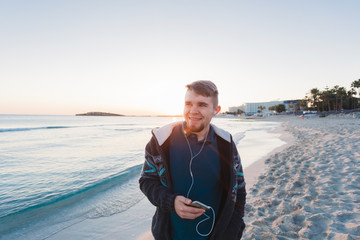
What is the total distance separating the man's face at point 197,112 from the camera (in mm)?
1898

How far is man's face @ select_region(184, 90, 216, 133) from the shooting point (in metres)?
1.90

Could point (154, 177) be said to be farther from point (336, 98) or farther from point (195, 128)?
point (336, 98)

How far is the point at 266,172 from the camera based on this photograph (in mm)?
6445

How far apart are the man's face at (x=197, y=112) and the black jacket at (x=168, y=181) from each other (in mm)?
171

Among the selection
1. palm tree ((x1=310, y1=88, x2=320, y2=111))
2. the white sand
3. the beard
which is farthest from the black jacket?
palm tree ((x1=310, y1=88, x2=320, y2=111))

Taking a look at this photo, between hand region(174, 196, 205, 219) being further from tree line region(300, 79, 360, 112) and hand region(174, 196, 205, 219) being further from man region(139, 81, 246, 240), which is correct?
tree line region(300, 79, 360, 112)

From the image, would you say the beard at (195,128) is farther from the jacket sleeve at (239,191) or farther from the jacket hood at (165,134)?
the jacket sleeve at (239,191)

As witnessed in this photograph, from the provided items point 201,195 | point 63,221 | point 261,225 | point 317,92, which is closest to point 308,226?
point 261,225

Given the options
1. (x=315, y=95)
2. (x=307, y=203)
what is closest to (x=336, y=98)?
(x=315, y=95)

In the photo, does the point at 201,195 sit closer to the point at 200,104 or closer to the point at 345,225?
the point at 200,104

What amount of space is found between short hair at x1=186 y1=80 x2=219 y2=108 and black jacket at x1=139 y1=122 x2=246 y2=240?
39cm

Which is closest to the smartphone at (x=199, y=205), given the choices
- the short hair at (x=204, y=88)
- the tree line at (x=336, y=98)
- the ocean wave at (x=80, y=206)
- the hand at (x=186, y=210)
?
the hand at (x=186, y=210)

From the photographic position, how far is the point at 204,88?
1.92 metres

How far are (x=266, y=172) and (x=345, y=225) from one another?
3552 millimetres
